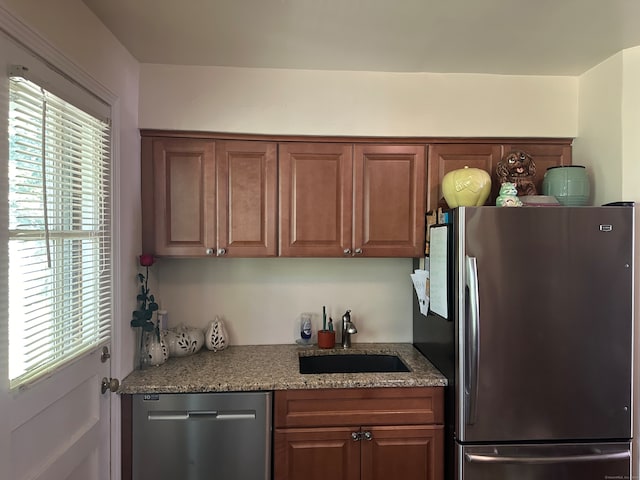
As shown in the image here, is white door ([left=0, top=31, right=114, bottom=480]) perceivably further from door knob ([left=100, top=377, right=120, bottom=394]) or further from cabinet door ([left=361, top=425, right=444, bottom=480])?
cabinet door ([left=361, top=425, right=444, bottom=480])

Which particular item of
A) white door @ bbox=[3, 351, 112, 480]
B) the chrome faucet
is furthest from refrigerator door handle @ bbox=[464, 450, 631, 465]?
white door @ bbox=[3, 351, 112, 480]

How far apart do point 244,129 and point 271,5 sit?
0.65 metres

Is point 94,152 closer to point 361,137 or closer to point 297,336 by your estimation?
point 361,137

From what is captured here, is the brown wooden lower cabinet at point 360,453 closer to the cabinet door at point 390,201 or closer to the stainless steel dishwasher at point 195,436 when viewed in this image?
the stainless steel dishwasher at point 195,436

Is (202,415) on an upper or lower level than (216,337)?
lower

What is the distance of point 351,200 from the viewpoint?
A: 2.06m

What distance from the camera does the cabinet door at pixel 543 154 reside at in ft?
6.90

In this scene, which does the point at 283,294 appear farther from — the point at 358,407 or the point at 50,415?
the point at 50,415

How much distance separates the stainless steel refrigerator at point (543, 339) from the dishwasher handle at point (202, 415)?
0.96 m

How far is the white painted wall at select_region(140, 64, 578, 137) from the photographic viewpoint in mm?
1975

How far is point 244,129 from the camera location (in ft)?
6.53

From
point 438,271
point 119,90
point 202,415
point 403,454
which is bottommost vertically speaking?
point 403,454

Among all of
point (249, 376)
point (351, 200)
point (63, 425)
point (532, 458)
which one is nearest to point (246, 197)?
point (351, 200)

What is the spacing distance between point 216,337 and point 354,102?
4.97ft
